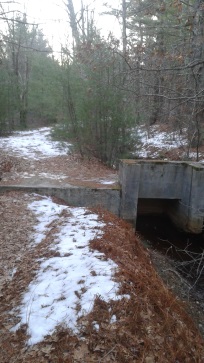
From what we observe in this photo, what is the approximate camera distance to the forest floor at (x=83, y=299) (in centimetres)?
274

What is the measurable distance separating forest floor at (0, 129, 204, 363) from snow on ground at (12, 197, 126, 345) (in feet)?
0.04

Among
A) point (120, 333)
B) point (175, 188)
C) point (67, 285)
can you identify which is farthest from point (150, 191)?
point (120, 333)

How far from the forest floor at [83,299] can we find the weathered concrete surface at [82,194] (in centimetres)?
146

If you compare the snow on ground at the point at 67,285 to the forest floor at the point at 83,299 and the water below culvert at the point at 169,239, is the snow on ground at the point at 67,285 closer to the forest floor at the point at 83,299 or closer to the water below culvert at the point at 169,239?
the forest floor at the point at 83,299

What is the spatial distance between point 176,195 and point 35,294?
262 inches

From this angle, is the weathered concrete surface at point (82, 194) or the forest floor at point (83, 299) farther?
the weathered concrete surface at point (82, 194)

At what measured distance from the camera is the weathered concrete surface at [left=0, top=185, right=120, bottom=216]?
24.2 feet

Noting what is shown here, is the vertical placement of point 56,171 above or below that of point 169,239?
above

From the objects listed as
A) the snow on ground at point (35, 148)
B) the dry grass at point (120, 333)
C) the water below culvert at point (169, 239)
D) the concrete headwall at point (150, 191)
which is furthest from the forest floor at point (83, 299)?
the snow on ground at point (35, 148)

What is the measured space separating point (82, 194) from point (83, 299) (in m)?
4.51

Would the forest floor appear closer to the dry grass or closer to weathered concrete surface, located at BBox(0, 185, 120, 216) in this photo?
the dry grass

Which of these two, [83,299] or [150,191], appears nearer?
[83,299]

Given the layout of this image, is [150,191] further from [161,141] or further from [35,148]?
[161,141]

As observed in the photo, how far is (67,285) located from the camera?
3.56 metres
